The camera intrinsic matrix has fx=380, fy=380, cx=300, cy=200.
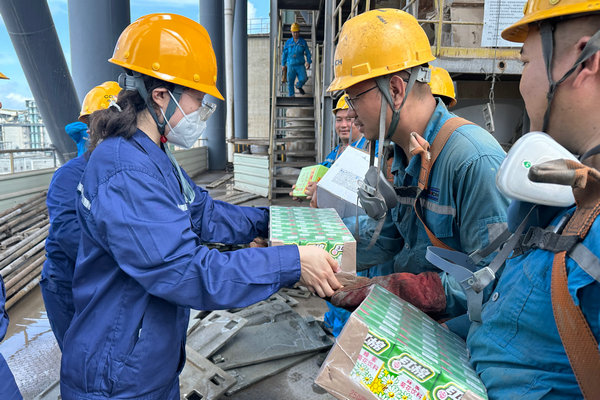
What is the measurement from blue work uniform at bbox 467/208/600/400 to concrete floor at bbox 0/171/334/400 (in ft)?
7.75

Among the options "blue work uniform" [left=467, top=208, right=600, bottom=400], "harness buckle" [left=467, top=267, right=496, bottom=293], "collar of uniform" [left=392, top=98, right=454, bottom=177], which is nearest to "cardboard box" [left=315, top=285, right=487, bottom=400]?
"blue work uniform" [left=467, top=208, right=600, bottom=400]

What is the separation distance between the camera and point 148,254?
4.64 feet

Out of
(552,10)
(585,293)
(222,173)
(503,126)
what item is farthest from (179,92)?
(222,173)

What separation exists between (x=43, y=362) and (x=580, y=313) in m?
4.60

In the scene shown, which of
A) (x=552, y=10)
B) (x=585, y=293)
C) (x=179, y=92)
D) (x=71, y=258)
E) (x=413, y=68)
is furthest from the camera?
(x=71, y=258)

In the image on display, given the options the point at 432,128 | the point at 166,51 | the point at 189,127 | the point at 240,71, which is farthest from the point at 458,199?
the point at 240,71

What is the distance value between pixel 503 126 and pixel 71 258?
23.4 feet

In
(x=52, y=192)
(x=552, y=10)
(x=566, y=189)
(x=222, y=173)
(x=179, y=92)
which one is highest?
(x=552, y=10)

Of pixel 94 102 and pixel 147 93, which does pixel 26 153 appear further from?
pixel 147 93

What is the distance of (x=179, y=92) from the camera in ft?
6.00

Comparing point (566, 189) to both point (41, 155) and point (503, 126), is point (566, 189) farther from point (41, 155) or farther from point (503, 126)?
point (41, 155)

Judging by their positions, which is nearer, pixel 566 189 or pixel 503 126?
pixel 566 189

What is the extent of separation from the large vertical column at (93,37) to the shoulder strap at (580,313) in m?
6.08

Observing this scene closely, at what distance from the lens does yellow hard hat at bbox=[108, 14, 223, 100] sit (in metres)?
1.76
